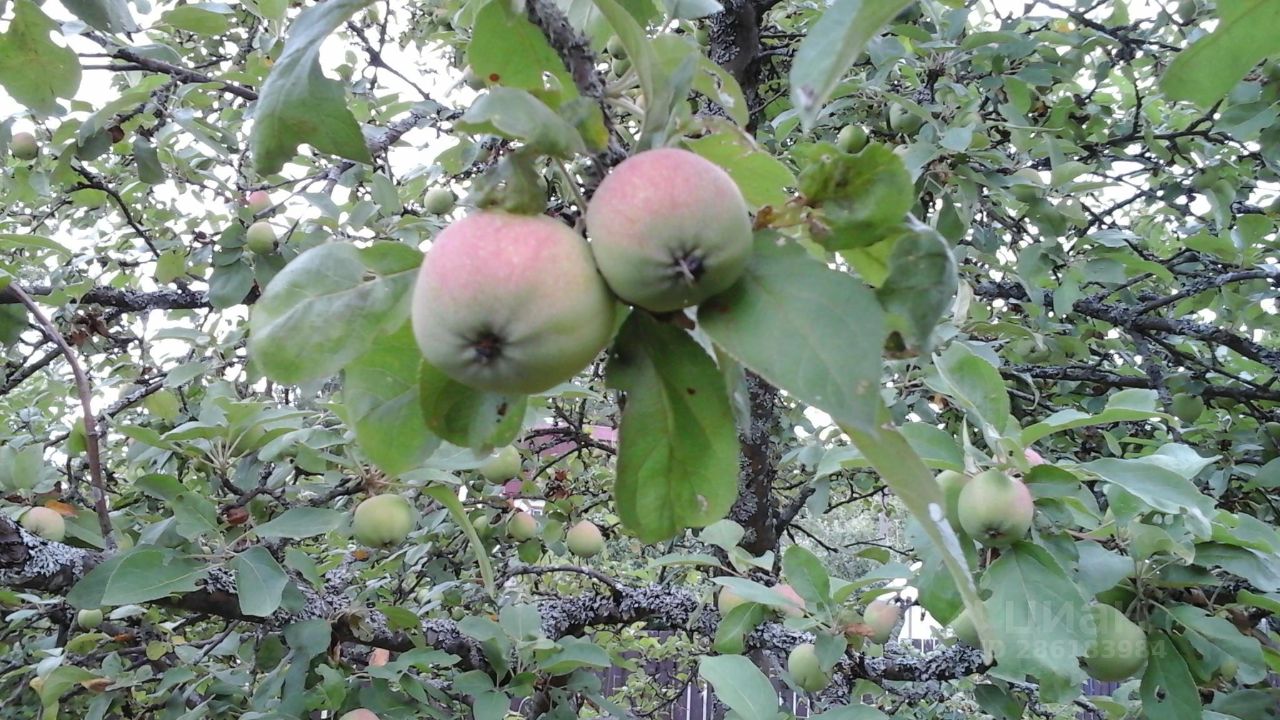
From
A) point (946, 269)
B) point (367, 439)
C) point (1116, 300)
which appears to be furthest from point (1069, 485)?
point (1116, 300)

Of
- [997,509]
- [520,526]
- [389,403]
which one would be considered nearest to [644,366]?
[389,403]

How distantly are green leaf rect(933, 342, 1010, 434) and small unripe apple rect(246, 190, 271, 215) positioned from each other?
1672 mm

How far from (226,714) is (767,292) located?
5.98 feet

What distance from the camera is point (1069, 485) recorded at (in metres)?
1.33

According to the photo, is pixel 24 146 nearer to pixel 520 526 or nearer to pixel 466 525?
pixel 520 526

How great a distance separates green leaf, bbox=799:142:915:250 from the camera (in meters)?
0.64

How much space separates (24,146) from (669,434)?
2628 millimetres

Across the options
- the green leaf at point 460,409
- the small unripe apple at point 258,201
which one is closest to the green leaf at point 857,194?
the green leaf at point 460,409

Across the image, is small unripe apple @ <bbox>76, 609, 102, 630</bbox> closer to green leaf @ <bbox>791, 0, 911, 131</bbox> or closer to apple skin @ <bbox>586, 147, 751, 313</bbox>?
apple skin @ <bbox>586, 147, 751, 313</bbox>

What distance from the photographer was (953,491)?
1.36 metres

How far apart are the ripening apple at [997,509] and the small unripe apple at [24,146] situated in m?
2.74

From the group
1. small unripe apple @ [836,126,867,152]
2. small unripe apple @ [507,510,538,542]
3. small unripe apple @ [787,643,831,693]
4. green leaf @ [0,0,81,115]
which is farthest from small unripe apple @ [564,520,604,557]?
green leaf @ [0,0,81,115]

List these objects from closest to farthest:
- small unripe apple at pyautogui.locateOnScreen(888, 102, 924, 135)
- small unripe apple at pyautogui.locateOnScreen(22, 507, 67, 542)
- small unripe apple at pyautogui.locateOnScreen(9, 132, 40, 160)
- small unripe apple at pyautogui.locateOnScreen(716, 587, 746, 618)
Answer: small unripe apple at pyautogui.locateOnScreen(22, 507, 67, 542) < small unripe apple at pyautogui.locateOnScreen(716, 587, 746, 618) < small unripe apple at pyautogui.locateOnScreen(888, 102, 924, 135) < small unripe apple at pyautogui.locateOnScreen(9, 132, 40, 160)

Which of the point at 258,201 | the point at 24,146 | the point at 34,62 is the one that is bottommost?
the point at 34,62
